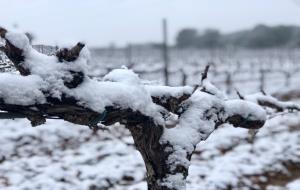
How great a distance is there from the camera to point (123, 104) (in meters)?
2.92

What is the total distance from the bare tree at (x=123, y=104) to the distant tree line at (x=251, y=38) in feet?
205

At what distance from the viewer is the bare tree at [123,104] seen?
8.46ft

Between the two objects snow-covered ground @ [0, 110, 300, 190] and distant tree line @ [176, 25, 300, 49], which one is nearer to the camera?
snow-covered ground @ [0, 110, 300, 190]

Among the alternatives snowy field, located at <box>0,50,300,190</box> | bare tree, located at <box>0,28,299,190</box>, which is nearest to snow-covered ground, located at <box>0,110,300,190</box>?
snowy field, located at <box>0,50,300,190</box>

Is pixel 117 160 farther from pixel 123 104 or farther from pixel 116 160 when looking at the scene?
pixel 123 104

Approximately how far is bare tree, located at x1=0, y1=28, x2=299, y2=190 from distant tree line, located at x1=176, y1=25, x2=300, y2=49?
62548 mm

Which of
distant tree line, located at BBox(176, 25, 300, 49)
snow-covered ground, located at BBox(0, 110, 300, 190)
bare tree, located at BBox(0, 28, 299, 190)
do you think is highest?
bare tree, located at BBox(0, 28, 299, 190)

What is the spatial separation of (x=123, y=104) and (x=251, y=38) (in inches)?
3070

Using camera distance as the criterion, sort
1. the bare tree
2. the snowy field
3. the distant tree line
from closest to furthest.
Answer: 1. the bare tree
2. the snowy field
3. the distant tree line

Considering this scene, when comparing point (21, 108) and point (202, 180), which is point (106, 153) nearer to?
point (202, 180)

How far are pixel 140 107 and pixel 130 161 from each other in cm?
456

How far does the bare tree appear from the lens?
8.46ft

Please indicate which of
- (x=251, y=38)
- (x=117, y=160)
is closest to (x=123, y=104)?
(x=117, y=160)

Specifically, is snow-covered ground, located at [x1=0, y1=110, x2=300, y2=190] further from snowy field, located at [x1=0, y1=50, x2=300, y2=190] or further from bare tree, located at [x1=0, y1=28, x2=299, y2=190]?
bare tree, located at [x1=0, y1=28, x2=299, y2=190]
